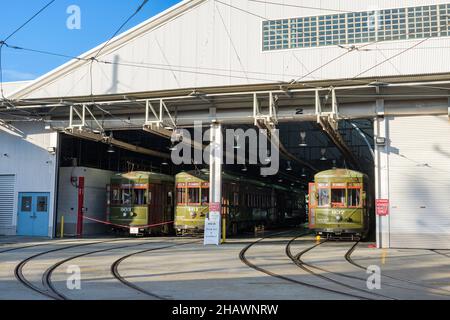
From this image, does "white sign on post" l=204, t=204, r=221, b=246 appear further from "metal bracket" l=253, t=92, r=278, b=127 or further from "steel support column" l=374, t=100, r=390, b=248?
"steel support column" l=374, t=100, r=390, b=248

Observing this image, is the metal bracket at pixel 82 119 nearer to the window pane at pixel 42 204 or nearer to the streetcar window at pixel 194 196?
the window pane at pixel 42 204

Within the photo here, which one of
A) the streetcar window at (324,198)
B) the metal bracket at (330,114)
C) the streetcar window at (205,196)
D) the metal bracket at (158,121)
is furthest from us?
the streetcar window at (205,196)

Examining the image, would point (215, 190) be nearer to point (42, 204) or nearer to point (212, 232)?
point (212, 232)

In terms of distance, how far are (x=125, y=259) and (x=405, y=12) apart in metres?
13.0

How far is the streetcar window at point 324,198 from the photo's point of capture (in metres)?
22.2

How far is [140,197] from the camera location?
25.1 metres

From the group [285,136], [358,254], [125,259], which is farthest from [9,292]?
[285,136]

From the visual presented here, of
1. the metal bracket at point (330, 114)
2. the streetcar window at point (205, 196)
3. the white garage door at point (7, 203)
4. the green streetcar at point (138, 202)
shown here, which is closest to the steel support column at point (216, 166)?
the streetcar window at point (205, 196)

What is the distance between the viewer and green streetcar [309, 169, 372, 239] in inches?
852

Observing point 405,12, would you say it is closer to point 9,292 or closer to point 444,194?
point 444,194

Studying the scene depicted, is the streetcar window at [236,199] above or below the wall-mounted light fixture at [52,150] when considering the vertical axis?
below

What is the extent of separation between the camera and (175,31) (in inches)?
813

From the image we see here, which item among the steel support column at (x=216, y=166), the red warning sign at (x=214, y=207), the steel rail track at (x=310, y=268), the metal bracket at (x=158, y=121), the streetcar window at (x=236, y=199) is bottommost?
the steel rail track at (x=310, y=268)

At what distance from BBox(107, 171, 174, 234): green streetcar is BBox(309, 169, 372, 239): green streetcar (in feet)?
25.7
